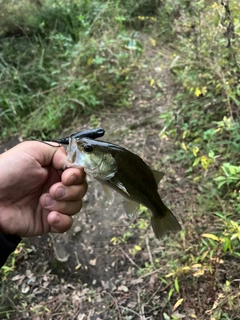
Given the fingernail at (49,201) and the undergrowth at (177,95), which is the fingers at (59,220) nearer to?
the fingernail at (49,201)

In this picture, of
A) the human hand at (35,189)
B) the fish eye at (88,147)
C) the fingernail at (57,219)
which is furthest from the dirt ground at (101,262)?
the fish eye at (88,147)

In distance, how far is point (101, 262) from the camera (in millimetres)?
2990

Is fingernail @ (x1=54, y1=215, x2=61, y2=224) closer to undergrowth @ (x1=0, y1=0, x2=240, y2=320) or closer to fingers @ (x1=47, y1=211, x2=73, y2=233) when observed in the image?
fingers @ (x1=47, y1=211, x2=73, y2=233)

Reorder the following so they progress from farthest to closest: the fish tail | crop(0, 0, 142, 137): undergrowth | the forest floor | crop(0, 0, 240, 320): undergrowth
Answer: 1. crop(0, 0, 142, 137): undergrowth
2. the forest floor
3. crop(0, 0, 240, 320): undergrowth
4. the fish tail

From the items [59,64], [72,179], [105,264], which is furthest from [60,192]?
[59,64]

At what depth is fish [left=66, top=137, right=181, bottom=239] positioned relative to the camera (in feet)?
4.71

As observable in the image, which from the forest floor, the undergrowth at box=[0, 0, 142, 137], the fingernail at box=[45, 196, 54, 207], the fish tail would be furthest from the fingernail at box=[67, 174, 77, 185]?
the undergrowth at box=[0, 0, 142, 137]

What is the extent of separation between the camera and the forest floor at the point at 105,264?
2605mm

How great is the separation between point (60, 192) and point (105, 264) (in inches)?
57.2

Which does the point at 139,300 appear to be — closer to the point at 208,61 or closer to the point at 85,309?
the point at 85,309

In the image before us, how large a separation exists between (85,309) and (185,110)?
88.6 inches

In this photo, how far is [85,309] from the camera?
8.82ft

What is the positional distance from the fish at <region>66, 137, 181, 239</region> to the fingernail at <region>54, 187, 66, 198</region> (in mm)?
184

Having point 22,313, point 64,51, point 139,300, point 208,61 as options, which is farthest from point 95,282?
point 64,51
